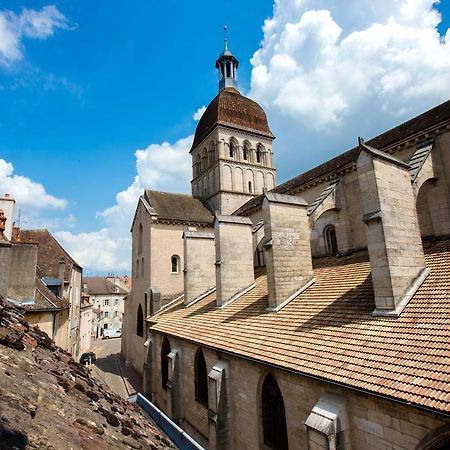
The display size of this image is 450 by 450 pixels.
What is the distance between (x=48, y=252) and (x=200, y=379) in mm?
16670

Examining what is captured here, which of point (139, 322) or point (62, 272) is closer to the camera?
point (62, 272)

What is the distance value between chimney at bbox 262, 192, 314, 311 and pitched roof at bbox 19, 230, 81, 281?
16365mm

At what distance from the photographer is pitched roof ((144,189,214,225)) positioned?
991 inches

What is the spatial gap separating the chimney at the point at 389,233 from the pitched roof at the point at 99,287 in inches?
2277

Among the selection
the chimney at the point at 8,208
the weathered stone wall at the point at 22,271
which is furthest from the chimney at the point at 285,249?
the chimney at the point at 8,208

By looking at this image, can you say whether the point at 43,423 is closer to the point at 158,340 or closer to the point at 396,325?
the point at 396,325

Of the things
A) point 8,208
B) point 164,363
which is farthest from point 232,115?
point 164,363

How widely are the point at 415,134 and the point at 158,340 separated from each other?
15.0 metres

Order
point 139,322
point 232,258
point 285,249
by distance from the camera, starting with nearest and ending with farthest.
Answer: point 285,249 → point 232,258 → point 139,322

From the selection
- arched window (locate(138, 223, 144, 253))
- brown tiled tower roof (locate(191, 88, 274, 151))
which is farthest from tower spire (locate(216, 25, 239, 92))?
arched window (locate(138, 223, 144, 253))

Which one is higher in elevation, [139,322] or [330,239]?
[330,239]

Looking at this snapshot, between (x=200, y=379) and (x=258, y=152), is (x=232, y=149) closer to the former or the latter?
(x=258, y=152)

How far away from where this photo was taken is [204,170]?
104 ft

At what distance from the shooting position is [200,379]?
1179cm
